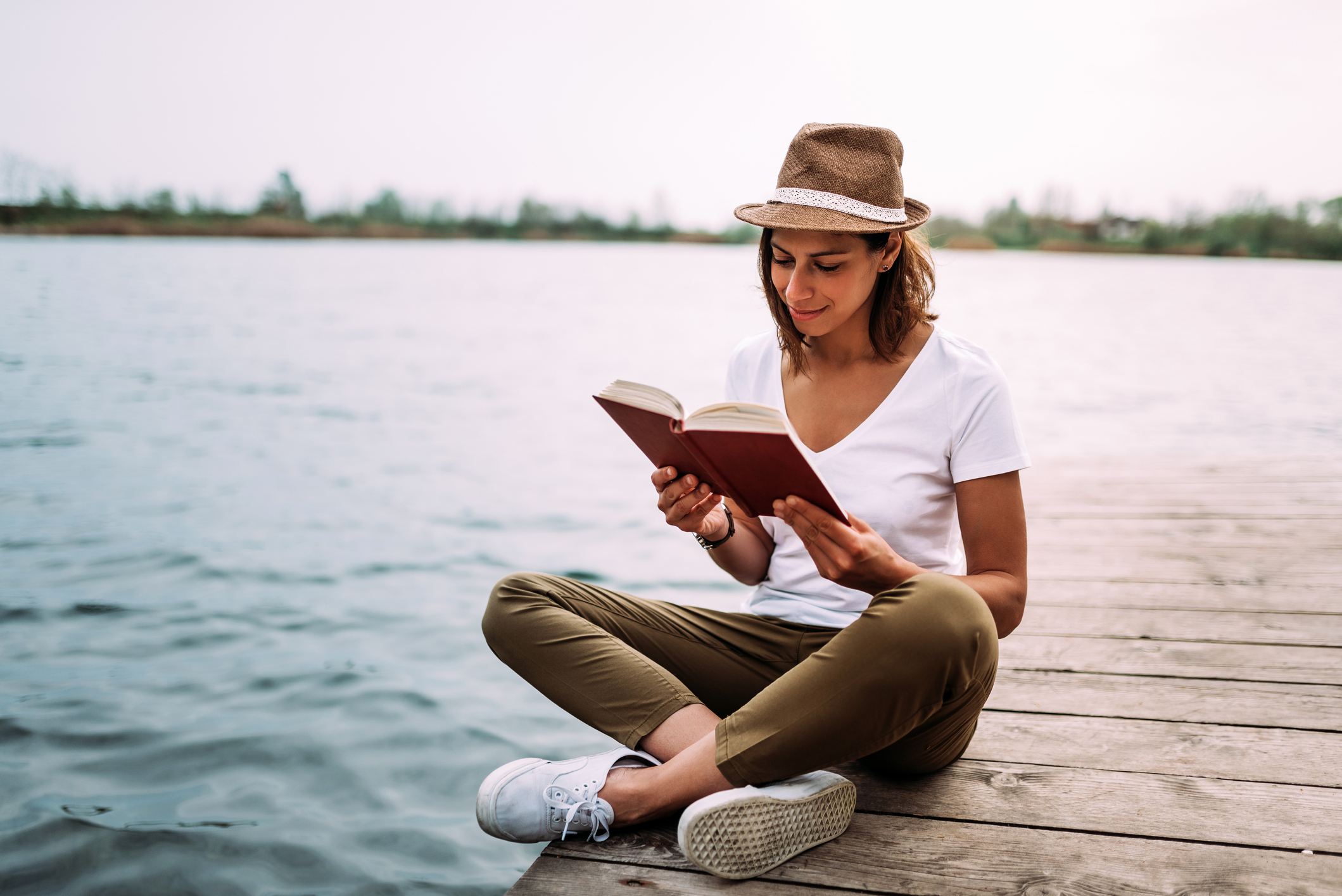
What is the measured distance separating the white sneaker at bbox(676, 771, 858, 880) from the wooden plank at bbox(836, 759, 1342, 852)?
0.66ft

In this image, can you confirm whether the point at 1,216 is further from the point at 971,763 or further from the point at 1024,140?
the point at 971,763

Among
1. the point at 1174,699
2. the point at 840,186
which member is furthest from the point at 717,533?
the point at 1174,699

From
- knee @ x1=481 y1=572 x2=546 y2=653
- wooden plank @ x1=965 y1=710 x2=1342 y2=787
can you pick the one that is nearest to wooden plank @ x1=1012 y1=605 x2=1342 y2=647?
wooden plank @ x1=965 y1=710 x2=1342 y2=787

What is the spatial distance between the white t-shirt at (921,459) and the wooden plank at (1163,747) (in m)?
0.43

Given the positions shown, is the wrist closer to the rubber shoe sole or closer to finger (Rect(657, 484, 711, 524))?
finger (Rect(657, 484, 711, 524))

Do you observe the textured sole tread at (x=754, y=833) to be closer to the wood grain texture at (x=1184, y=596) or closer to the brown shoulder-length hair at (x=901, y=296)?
the brown shoulder-length hair at (x=901, y=296)

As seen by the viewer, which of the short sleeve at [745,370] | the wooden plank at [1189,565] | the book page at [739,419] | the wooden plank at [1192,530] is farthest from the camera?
the wooden plank at [1192,530]

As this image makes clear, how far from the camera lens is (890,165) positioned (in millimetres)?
1627

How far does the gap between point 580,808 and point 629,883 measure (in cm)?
16

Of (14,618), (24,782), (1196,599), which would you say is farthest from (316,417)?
(1196,599)

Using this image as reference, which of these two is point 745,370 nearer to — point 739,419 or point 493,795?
point 739,419

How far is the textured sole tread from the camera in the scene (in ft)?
4.46

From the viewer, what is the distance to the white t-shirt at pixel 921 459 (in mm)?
1591

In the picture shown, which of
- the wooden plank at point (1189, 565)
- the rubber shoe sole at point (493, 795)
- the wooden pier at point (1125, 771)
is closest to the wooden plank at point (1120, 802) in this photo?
the wooden pier at point (1125, 771)
